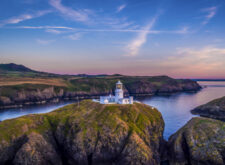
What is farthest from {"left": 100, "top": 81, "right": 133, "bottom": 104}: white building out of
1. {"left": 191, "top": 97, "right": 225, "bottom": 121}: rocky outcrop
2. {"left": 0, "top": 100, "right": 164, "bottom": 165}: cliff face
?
{"left": 191, "top": 97, "right": 225, "bottom": 121}: rocky outcrop

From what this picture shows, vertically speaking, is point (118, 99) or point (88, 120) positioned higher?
point (118, 99)

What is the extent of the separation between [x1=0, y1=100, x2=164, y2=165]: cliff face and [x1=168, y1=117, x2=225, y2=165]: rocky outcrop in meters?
5.77

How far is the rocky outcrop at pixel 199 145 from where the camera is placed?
47531 millimetres

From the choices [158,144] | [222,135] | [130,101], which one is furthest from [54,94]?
[222,135]

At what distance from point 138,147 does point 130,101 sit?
74.3 ft

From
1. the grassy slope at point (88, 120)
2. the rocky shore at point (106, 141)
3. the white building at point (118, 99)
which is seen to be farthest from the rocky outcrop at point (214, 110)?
the white building at point (118, 99)

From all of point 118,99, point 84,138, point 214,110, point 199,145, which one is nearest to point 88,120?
point 84,138

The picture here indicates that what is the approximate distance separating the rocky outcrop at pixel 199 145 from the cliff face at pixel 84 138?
18.9 feet

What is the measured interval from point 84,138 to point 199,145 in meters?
31.1

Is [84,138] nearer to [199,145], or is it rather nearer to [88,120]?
[88,120]

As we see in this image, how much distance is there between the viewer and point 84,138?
50125mm

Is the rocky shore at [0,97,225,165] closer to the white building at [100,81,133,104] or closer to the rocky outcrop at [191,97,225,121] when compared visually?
the white building at [100,81,133,104]

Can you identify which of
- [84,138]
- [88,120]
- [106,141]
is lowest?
[106,141]

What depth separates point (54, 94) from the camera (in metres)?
193
